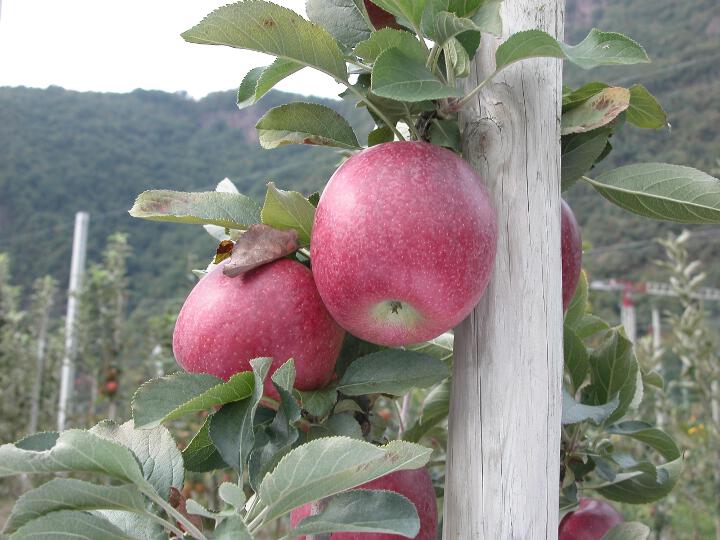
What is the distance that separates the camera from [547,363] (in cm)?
64

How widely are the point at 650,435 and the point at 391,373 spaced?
0.39m

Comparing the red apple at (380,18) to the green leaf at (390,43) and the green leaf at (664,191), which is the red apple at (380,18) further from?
the green leaf at (664,191)

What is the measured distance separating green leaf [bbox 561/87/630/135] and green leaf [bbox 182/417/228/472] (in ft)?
1.43

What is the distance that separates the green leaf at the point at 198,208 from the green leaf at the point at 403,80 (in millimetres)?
200

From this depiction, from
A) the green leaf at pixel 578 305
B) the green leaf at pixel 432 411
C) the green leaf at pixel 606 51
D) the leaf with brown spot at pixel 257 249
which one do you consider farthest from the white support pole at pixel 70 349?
the green leaf at pixel 606 51

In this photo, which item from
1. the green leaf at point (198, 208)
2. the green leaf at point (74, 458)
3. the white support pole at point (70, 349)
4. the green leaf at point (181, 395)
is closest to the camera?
the green leaf at point (74, 458)

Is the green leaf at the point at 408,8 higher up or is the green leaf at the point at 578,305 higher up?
the green leaf at the point at 408,8

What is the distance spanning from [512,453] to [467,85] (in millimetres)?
336

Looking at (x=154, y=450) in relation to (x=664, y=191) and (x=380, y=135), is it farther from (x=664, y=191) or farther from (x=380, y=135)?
(x=664, y=191)

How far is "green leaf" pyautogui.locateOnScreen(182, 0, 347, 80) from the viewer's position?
1.90 ft

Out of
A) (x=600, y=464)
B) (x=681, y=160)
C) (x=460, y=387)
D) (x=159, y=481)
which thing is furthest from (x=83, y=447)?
(x=681, y=160)

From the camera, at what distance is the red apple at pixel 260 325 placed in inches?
24.9

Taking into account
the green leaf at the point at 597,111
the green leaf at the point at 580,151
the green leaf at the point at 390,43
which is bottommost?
the green leaf at the point at 580,151

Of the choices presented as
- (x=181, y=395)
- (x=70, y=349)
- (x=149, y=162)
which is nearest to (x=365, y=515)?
(x=181, y=395)
